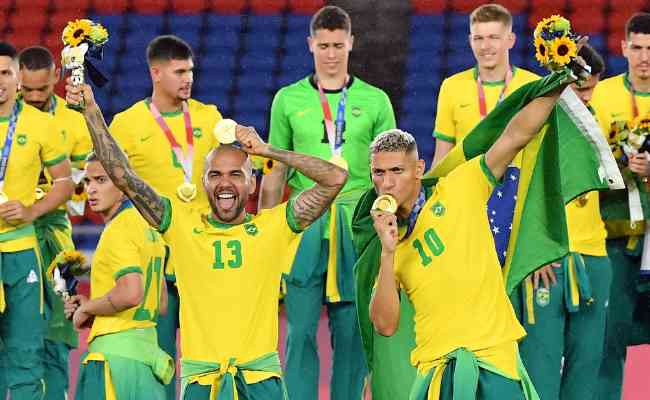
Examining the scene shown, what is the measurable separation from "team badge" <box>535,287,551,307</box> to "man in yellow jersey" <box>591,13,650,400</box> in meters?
0.53

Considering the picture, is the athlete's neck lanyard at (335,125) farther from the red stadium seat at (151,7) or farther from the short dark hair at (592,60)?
the red stadium seat at (151,7)

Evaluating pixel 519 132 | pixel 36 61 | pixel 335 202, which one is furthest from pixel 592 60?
pixel 36 61

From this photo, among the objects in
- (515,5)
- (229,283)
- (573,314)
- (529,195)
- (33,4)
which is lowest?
(573,314)

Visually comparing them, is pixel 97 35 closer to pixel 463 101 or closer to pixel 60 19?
pixel 463 101

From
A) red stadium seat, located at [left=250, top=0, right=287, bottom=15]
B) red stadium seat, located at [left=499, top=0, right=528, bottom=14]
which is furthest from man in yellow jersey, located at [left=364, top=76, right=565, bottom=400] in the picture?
red stadium seat, located at [left=250, top=0, right=287, bottom=15]

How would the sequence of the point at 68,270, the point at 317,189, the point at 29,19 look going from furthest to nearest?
the point at 29,19 < the point at 68,270 < the point at 317,189

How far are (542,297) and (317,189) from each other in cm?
168

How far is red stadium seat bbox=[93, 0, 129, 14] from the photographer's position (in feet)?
45.4

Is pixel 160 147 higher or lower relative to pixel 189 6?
lower

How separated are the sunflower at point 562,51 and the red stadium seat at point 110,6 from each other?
9088 mm

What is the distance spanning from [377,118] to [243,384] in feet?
6.61

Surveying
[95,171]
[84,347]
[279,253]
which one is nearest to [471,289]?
[279,253]

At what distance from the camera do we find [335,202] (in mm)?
6938

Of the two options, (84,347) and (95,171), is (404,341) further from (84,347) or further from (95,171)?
(84,347)
